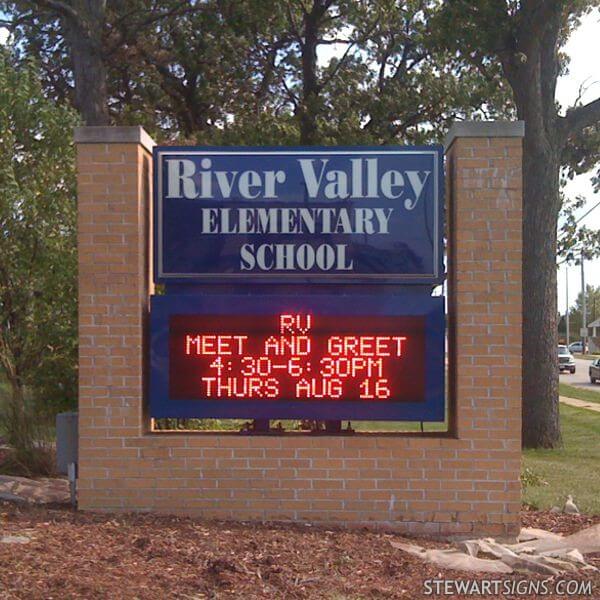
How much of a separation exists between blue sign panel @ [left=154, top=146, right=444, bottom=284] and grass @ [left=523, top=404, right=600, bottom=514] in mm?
3347

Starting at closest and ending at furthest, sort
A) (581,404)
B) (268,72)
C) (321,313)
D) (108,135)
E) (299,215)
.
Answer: (321,313) → (108,135) → (299,215) → (268,72) → (581,404)

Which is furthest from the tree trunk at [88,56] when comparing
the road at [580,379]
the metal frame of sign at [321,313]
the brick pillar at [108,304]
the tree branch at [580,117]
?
the road at [580,379]

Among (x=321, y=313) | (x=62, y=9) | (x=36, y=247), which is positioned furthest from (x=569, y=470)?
(x=62, y=9)

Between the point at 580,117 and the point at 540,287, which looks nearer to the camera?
the point at 540,287

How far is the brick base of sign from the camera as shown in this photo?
693 cm

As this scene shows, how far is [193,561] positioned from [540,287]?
12.0 meters

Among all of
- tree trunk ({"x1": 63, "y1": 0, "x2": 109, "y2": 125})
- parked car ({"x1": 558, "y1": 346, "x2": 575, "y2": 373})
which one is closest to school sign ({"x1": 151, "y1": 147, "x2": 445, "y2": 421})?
tree trunk ({"x1": 63, "y1": 0, "x2": 109, "y2": 125})

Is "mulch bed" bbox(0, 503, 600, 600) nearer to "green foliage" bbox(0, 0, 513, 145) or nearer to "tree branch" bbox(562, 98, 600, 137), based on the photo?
"tree branch" bbox(562, 98, 600, 137)

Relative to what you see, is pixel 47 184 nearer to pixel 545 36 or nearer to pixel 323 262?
pixel 323 262

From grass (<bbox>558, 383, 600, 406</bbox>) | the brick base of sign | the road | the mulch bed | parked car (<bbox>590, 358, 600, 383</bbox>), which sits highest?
the brick base of sign

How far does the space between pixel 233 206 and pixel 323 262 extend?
88cm

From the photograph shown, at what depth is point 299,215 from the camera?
23.5 feet

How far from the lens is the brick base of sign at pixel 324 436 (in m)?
6.93

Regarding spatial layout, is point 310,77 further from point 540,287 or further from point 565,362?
point 565,362
